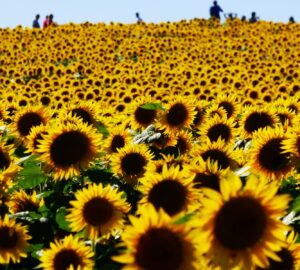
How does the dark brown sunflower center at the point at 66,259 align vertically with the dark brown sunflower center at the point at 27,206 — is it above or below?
below

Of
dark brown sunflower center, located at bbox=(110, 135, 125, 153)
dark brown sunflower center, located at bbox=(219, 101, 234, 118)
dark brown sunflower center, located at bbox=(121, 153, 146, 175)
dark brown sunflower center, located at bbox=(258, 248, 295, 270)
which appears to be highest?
dark brown sunflower center, located at bbox=(219, 101, 234, 118)

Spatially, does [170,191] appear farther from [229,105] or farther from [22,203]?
[229,105]

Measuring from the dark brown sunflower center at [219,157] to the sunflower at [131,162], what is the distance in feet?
2.28

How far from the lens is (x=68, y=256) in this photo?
434 centimetres

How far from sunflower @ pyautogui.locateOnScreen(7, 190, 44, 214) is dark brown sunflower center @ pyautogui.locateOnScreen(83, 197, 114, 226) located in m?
1.31

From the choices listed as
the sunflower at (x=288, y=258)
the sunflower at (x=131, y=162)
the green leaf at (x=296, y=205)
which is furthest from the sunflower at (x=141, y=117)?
the sunflower at (x=288, y=258)

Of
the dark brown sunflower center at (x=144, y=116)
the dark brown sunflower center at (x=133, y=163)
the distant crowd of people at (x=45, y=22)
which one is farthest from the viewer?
the distant crowd of people at (x=45, y=22)

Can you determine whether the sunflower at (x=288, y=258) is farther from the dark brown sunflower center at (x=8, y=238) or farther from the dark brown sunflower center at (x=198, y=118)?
the dark brown sunflower center at (x=198, y=118)

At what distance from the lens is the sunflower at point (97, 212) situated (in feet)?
14.1

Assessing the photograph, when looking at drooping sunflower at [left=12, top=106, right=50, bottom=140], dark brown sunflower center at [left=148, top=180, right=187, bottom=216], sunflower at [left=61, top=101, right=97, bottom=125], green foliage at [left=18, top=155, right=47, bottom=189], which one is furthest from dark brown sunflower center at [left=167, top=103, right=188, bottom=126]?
dark brown sunflower center at [left=148, top=180, right=187, bottom=216]

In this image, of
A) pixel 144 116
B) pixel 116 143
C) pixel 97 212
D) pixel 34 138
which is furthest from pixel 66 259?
pixel 144 116


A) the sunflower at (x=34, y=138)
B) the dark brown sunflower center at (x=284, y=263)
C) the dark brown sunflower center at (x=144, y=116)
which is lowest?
the dark brown sunflower center at (x=284, y=263)

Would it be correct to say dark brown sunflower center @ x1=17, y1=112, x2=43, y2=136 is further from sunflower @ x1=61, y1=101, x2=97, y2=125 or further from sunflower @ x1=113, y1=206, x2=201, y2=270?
sunflower @ x1=113, y1=206, x2=201, y2=270

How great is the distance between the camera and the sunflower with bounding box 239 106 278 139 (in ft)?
23.1
